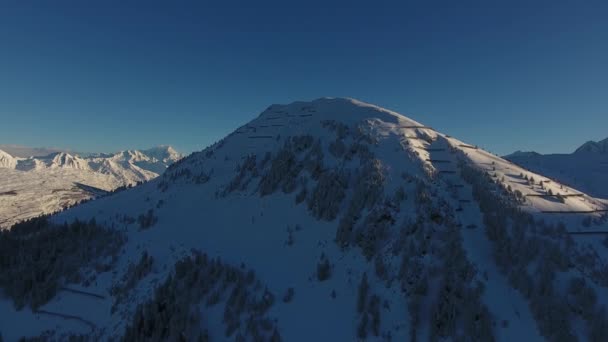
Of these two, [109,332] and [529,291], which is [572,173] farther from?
[109,332]

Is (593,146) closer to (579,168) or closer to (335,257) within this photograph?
(579,168)

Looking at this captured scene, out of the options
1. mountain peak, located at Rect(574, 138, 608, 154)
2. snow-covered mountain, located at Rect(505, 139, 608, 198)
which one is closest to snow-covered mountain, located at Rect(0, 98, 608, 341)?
snow-covered mountain, located at Rect(505, 139, 608, 198)

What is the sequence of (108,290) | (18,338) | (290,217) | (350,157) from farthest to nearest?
(350,157) < (290,217) < (108,290) < (18,338)

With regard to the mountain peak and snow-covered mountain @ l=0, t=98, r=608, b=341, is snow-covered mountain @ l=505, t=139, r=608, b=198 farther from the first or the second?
snow-covered mountain @ l=0, t=98, r=608, b=341

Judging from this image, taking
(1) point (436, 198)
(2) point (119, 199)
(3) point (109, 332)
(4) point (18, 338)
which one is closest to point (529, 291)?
(1) point (436, 198)

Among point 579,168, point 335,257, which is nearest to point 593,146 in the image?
point 579,168

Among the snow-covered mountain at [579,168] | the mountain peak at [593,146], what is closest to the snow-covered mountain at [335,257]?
the snow-covered mountain at [579,168]
